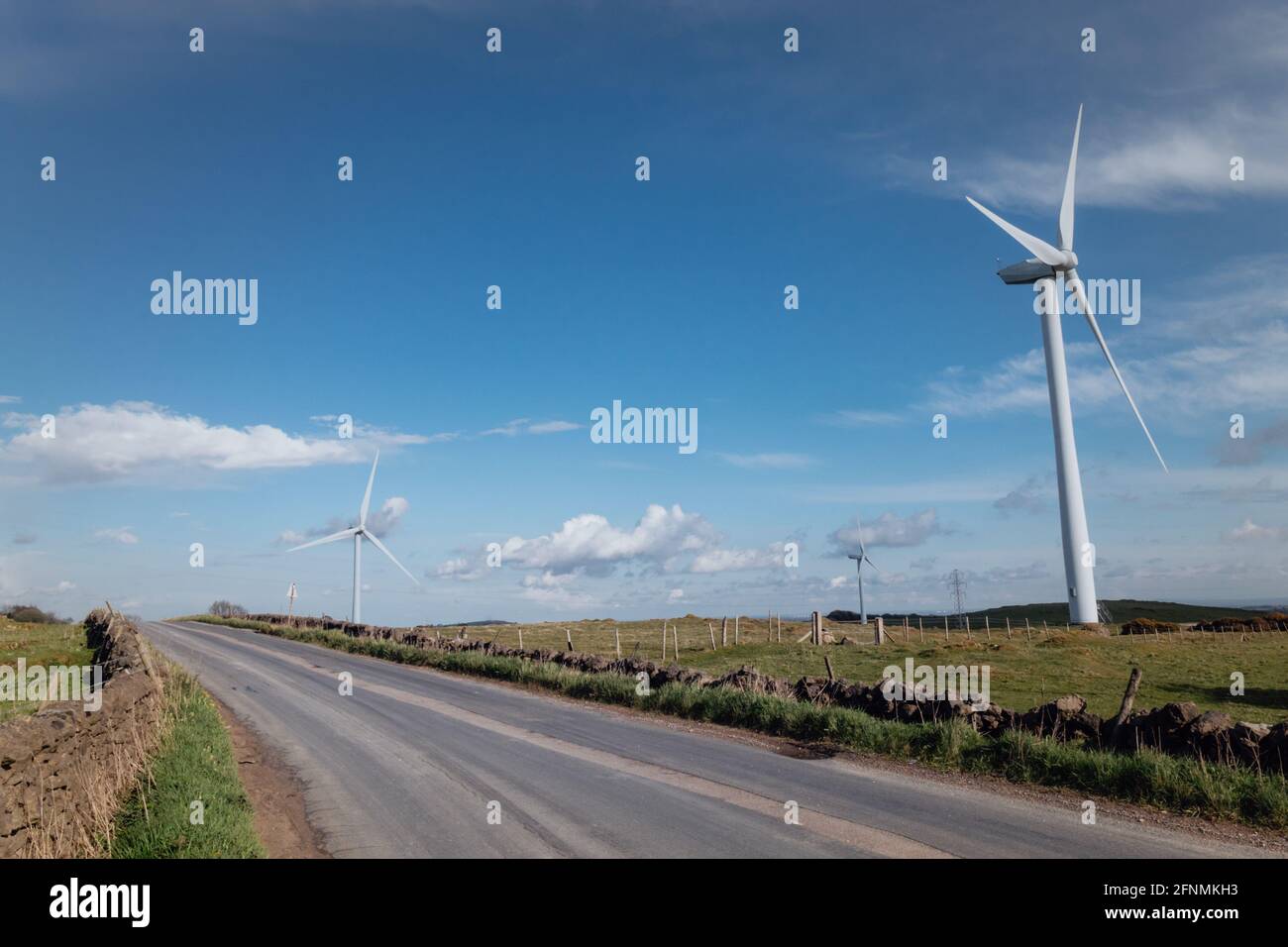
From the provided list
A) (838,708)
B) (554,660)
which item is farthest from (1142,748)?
(554,660)

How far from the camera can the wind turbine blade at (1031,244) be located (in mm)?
51031

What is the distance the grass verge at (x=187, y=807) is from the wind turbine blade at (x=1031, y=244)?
50.0 meters

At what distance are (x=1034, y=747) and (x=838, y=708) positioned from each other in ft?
16.6

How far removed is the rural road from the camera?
9.77m

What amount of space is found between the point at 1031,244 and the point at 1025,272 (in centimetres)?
374

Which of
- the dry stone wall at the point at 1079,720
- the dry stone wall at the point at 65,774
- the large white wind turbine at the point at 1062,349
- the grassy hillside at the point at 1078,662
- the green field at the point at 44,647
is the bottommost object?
the grassy hillside at the point at 1078,662

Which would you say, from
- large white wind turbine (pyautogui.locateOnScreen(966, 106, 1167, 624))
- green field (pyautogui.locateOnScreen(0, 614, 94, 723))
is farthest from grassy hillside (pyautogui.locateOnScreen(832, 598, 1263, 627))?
green field (pyautogui.locateOnScreen(0, 614, 94, 723))

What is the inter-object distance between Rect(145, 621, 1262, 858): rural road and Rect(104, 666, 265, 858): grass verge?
3.72 ft

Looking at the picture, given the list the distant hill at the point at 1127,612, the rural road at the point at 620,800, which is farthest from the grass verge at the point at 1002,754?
the distant hill at the point at 1127,612

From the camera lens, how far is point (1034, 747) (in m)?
13.8

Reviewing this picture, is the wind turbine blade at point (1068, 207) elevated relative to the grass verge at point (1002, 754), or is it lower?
elevated

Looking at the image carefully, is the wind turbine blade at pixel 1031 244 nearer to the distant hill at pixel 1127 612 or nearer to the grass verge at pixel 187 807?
the grass verge at pixel 187 807
